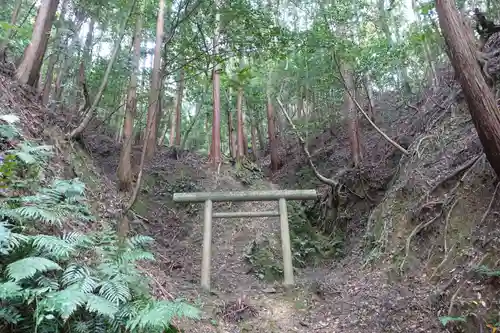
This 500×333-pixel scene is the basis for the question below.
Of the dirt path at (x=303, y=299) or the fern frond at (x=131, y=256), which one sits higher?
the fern frond at (x=131, y=256)

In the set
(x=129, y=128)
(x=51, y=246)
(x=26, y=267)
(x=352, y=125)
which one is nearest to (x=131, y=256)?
(x=51, y=246)

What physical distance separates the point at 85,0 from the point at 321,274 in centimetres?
940

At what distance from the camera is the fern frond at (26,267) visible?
9.37ft

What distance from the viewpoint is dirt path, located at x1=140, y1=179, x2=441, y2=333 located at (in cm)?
529

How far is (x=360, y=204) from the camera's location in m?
10.4

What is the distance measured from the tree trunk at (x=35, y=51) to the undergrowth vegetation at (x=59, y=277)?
3803 mm

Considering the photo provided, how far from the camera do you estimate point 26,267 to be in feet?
9.65

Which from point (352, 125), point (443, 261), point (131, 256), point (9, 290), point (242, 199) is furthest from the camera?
point (352, 125)

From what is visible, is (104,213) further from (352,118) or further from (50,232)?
(352,118)

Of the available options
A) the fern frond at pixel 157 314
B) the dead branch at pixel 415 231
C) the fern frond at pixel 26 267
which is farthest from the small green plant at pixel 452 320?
the fern frond at pixel 26 267

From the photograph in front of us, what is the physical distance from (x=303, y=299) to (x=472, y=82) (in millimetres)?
4572

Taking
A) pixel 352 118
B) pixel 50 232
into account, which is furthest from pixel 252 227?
pixel 50 232

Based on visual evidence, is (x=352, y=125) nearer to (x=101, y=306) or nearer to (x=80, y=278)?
(x=80, y=278)

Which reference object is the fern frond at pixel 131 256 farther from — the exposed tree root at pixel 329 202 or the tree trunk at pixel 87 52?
the exposed tree root at pixel 329 202
